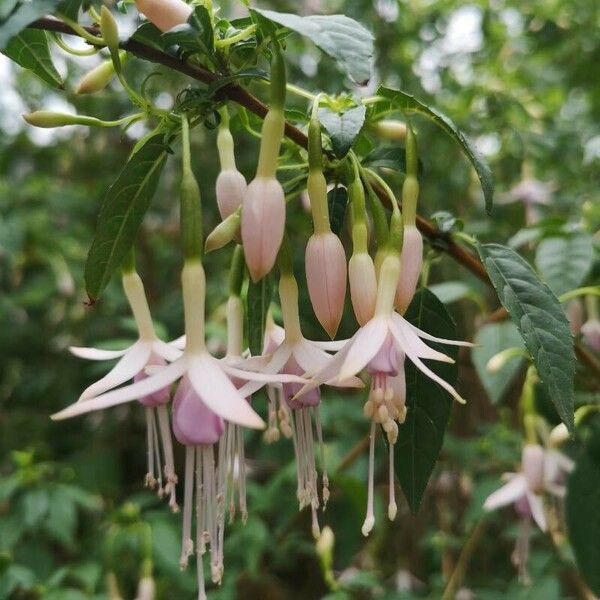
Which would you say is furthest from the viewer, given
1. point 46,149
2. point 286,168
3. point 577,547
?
point 46,149

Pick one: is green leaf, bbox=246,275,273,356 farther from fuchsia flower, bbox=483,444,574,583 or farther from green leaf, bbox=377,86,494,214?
fuchsia flower, bbox=483,444,574,583

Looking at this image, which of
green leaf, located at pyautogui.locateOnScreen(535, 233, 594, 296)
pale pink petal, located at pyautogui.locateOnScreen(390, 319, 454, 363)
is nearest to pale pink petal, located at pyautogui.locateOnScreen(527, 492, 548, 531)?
green leaf, located at pyautogui.locateOnScreen(535, 233, 594, 296)

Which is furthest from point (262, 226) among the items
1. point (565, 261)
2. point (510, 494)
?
point (510, 494)

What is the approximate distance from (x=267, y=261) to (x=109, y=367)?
0.97 metres

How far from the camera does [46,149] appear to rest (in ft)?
6.74

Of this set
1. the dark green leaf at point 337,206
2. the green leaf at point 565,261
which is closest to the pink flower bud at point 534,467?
the green leaf at point 565,261

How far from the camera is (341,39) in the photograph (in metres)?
0.42

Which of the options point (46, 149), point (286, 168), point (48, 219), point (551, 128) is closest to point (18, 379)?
point (48, 219)

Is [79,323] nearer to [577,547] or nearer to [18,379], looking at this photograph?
[18,379]

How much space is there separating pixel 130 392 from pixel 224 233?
4.7 inches

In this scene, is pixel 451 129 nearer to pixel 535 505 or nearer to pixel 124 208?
pixel 124 208

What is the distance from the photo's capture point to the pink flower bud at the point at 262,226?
0.46 meters

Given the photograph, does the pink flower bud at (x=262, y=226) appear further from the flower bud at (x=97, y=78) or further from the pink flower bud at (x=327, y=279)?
the flower bud at (x=97, y=78)

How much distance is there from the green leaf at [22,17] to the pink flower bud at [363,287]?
0.78 ft
